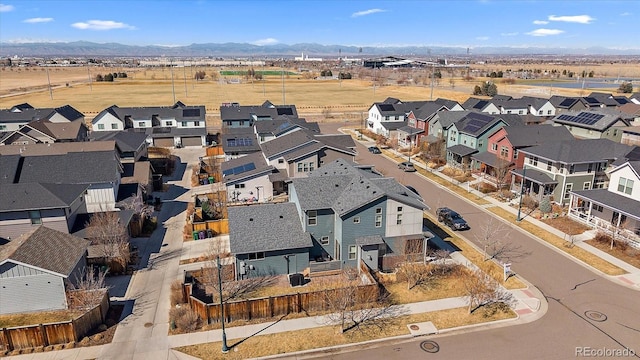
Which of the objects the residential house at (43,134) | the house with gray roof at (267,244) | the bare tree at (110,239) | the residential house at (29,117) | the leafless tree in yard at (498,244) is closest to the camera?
the house with gray roof at (267,244)

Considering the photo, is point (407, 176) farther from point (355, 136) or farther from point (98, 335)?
point (98, 335)

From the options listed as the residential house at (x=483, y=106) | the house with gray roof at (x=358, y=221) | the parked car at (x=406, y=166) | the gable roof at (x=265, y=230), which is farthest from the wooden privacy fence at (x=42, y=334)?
the residential house at (x=483, y=106)

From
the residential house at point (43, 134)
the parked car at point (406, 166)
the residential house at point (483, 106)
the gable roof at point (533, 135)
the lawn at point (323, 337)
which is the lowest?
the lawn at point (323, 337)

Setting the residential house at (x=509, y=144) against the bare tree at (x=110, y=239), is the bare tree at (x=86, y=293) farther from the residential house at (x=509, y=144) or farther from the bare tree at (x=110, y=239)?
the residential house at (x=509, y=144)

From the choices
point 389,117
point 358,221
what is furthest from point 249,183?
point 389,117

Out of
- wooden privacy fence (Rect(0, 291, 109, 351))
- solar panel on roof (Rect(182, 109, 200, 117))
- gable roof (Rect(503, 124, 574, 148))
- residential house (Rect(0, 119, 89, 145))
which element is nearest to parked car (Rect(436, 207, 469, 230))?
gable roof (Rect(503, 124, 574, 148))

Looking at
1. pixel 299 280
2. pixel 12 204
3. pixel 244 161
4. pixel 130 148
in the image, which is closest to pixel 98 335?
pixel 299 280
